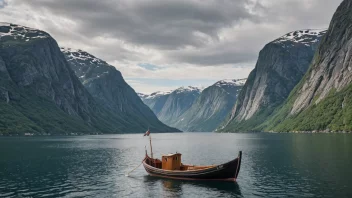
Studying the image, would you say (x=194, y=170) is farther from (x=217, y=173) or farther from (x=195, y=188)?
(x=195, y=188)

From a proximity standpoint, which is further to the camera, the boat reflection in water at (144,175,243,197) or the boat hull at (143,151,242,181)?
the boat hull at (143,151,242,181)

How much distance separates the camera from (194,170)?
63.2 metres

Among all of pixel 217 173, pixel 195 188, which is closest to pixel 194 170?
pixel 217 173

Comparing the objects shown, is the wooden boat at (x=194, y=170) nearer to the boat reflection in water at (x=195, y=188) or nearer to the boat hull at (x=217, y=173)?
the boat hull at (x=217, y=173)

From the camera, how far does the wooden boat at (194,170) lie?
61.7 metres

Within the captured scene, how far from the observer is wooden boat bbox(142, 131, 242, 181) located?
61.7m

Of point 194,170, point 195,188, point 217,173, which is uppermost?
point 194,170

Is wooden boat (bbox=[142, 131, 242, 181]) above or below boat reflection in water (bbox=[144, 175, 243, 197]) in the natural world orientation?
above

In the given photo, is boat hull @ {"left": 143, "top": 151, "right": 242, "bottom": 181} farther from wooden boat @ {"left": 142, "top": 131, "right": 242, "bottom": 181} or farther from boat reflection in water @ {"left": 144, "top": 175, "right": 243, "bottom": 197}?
boat reflection in water @ {"left": 144, "top": 175, "right": 243, "bottom": 197}

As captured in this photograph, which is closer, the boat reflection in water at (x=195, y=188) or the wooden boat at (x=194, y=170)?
the boat reflection in water at (x=195, y=188)

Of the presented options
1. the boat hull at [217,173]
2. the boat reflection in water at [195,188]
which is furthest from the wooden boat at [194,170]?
the boat reflection in water at [195,188]

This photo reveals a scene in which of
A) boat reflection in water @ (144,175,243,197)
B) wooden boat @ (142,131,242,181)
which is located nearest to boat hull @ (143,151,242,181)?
wooden boat @ (142,131,242,181)

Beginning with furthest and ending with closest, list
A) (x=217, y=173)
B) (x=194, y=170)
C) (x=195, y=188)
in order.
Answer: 1. (x=194, y=170)
2. (x=217, y=173)
3. (x=195, y=188)

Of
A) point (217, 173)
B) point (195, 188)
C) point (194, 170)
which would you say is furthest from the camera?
point (194, 170)
